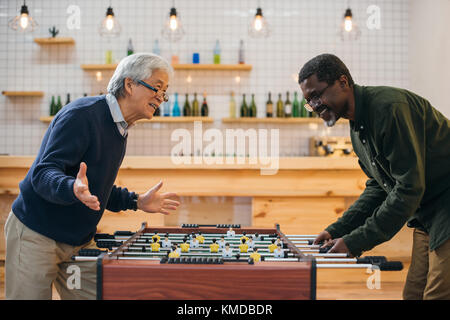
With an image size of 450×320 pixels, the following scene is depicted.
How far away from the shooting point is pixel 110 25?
4.62 m

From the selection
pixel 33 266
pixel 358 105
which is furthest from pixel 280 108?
pixel 33 266

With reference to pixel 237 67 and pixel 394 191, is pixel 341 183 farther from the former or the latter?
pixel 394 191

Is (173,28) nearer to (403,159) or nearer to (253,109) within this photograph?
(253,109)

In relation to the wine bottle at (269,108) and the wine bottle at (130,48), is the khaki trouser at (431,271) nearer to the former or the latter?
the wine bottle at (269,108)

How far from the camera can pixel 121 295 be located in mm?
1414

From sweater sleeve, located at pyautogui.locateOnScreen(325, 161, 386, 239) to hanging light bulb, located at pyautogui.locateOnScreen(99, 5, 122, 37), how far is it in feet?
11.6

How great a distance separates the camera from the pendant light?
460 centimetres

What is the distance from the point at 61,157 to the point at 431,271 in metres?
1.48

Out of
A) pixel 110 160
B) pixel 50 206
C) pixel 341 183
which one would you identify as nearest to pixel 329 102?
pixel 110 160

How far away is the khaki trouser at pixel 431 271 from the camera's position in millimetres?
1649

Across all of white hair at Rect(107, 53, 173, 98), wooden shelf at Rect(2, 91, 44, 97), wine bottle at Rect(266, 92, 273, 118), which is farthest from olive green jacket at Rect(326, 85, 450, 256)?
wooden shelf at Rect(2, 91, 44, 97)

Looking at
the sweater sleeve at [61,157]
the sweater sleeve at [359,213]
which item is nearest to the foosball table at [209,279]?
the sweater sleeve at [61,157]

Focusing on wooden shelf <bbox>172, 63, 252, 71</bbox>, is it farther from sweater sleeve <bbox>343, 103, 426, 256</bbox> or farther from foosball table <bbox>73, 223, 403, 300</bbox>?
foosball table <bbox>73, 223, 403, 300</bbox>

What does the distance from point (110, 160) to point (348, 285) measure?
266 centimetres
